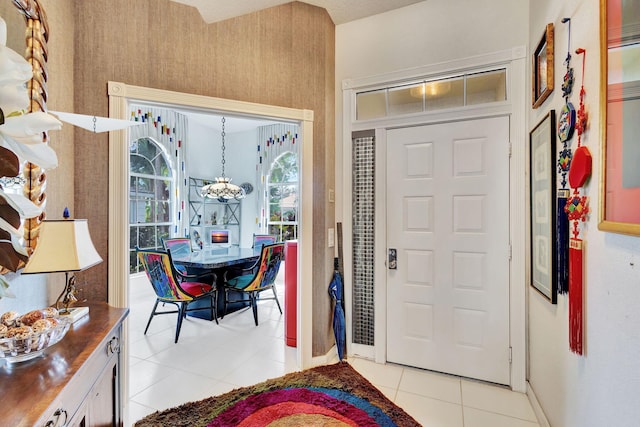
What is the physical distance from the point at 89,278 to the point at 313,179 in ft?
5.61

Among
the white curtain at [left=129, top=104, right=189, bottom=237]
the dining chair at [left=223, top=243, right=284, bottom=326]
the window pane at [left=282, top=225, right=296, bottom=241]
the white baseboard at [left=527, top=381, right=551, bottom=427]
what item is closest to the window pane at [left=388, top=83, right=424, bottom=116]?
the dining chair at [left=223, top=243, right=284, bottom=326]

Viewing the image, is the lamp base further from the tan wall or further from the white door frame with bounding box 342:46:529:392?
the white door frame with bounding box 342:46:529:392

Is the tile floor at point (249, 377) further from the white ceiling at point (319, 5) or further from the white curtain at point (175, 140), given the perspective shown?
the white ceiling at point (319, 5)

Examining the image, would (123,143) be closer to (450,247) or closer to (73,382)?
(73,382)

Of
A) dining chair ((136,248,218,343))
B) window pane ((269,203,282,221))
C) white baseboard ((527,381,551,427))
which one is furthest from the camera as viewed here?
window pane ((269,203,282,221))

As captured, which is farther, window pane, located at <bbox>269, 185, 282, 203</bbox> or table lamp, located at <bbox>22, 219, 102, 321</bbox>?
window pane, located at <bbox>269, 185, 282, 203</bbox>

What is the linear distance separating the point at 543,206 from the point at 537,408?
1.33 m

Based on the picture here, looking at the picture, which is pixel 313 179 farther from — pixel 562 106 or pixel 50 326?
pixel 50 326

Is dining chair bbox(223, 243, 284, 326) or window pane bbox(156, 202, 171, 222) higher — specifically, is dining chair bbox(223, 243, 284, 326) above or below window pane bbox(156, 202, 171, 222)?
below

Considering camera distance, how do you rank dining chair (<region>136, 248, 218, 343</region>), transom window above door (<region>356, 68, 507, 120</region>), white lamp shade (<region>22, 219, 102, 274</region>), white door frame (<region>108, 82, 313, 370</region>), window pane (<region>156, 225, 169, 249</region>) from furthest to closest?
window pane (<region>156, 225, 169, 249</region>), dining chair (<region>136, 248, 218, 343</region>), transom window above door (<region>356, 68, 507, 120</region>), white door frame (<region>108, 82, 313, 370</region>), white lamp shade (<region>22, 219, 102, 274</region>)

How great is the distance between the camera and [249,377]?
251 cm

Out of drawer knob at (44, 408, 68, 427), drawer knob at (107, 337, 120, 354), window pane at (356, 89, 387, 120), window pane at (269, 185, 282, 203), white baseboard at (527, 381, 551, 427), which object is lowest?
white baseboard at (527, 381, 551, 427)

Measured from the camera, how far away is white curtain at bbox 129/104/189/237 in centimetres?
496

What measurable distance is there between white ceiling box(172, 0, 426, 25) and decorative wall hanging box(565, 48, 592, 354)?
168 centimetres
